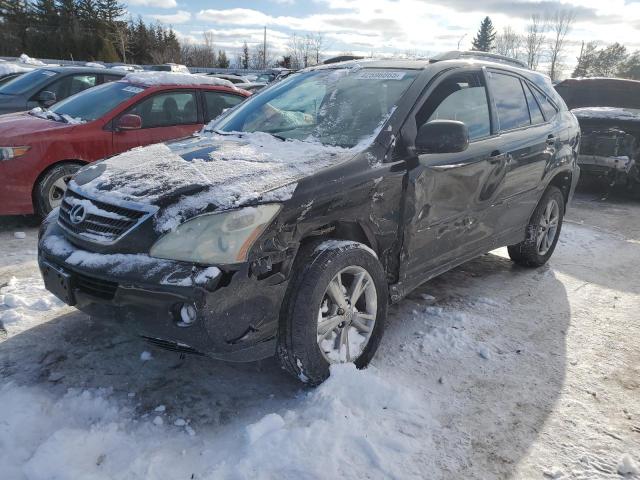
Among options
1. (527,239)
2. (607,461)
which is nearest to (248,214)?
(607,461)

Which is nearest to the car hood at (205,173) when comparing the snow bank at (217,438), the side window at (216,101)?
the snow bank at (217,438)

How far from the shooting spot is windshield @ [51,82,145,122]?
18.8 feet

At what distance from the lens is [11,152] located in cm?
502

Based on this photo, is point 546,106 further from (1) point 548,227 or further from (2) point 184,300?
(2) point 184,300

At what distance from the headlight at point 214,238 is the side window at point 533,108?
3.06 m

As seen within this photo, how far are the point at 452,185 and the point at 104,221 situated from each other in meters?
2.12

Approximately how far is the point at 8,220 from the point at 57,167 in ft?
3.28

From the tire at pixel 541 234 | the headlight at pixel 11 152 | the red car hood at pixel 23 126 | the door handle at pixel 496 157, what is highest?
the door handle at pixel 496 157

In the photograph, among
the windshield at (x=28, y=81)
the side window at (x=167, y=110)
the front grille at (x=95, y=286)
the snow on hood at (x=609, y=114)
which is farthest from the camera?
the windshield at (x=28, y=81)

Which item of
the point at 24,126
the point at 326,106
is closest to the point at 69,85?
the point at 24,126

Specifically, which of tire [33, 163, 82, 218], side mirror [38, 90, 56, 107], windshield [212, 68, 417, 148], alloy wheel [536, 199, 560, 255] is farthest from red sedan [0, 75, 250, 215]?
alloy wheel [536, 199, 560, 255]

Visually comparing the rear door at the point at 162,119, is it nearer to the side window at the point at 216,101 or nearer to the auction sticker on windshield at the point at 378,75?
the side window at the point at 216,101

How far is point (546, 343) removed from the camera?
3.49m

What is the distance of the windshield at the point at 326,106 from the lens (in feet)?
10.6
